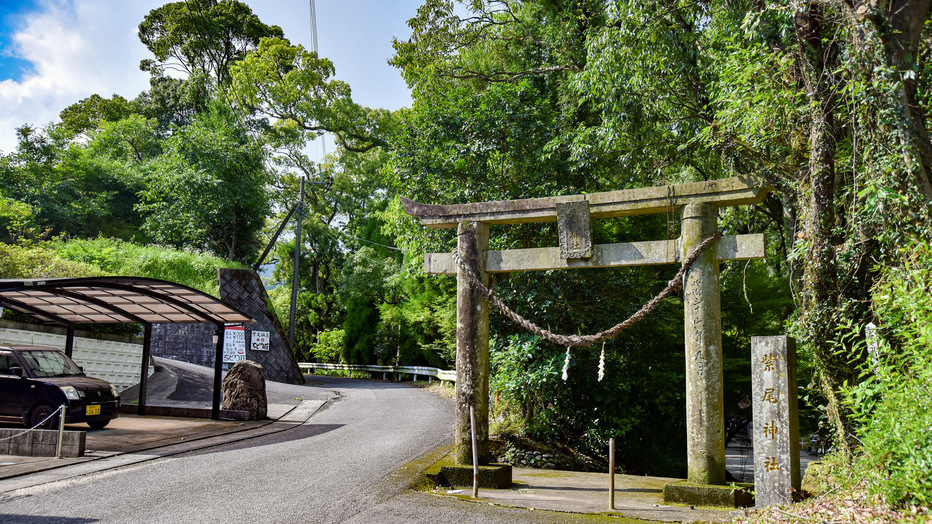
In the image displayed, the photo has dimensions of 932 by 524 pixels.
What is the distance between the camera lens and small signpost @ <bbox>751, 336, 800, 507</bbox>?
223 inches

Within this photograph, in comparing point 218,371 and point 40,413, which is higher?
point 218,371

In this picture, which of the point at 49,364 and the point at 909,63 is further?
the point at 49,364

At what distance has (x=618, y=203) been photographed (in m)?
7.27

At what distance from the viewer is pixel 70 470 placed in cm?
775

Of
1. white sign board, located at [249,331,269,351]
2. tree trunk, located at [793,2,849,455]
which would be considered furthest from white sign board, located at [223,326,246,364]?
tree trunk, located at [793,2,849,455]

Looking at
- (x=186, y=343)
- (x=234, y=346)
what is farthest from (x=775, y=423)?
(x=186, y=343)

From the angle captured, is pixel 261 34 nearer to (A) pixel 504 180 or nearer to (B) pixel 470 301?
(A) pixel 504 180

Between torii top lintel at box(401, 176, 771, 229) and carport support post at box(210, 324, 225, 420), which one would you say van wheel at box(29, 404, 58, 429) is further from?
torii top lintel at box(401, 176, 771, 229)

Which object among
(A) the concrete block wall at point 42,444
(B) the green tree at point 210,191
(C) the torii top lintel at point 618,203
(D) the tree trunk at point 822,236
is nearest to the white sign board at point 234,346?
(B) the green tree at point 210,191

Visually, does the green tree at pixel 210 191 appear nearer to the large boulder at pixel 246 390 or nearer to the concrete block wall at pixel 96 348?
the concrete block wall at pixel 96 348

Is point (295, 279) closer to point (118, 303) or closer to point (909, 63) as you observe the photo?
point (118, 303)

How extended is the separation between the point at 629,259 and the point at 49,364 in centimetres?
1077

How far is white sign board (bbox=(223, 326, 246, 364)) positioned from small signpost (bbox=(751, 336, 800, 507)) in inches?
772

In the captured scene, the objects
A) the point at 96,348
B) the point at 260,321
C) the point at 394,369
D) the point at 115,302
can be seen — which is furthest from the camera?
the point at 394,369
